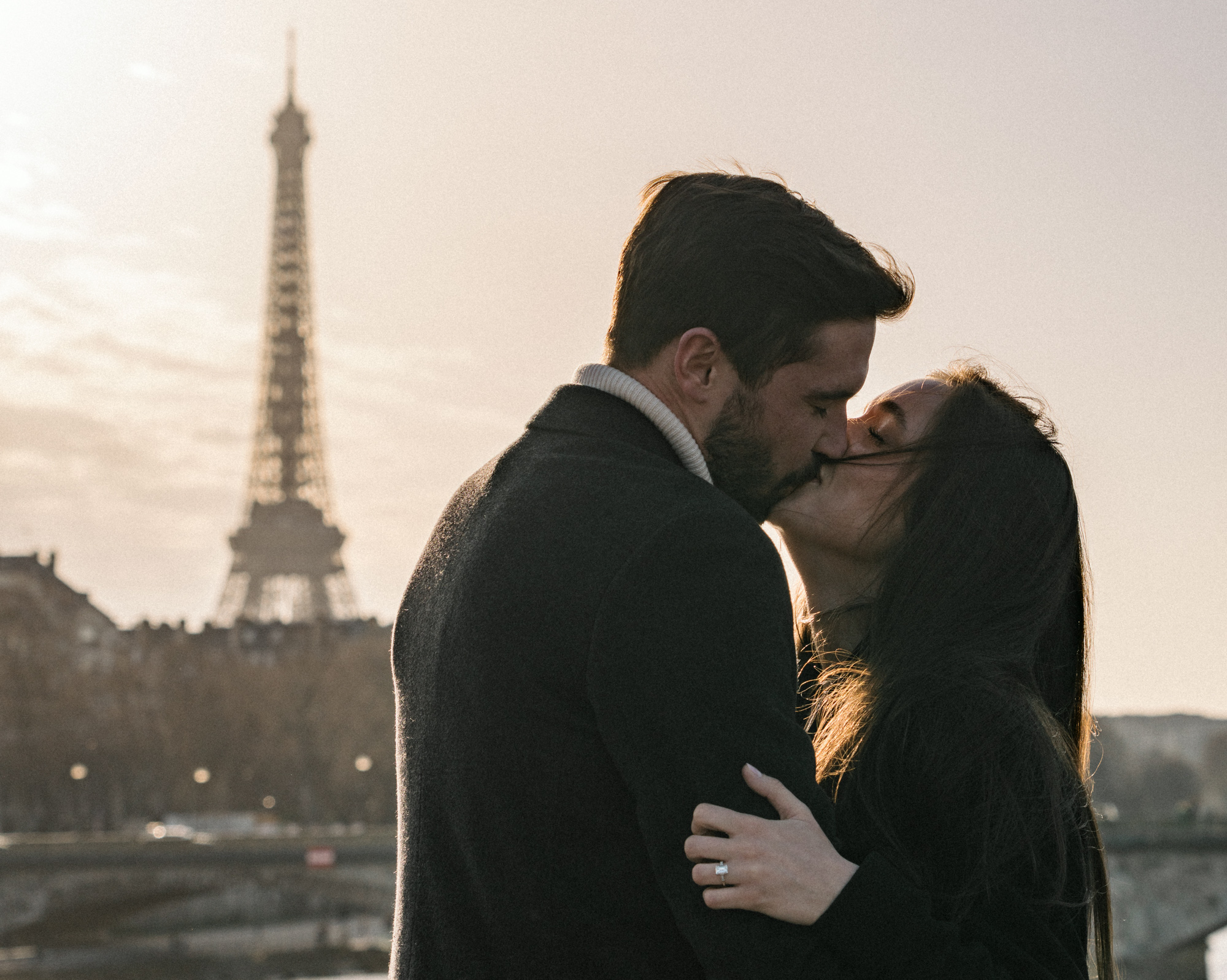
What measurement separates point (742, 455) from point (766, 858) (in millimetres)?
700

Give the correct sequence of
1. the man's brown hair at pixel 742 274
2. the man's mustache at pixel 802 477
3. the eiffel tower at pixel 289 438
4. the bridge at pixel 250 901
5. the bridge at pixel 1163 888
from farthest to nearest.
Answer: the eiffel tower at pixel 289 438
the bridge at pixel 1163 888
the bridge at pixel 250 901
the man's mustache at pixel 802 477
the man's brown hair at pixel 742 274

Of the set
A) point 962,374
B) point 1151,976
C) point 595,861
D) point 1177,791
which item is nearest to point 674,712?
point 595,861

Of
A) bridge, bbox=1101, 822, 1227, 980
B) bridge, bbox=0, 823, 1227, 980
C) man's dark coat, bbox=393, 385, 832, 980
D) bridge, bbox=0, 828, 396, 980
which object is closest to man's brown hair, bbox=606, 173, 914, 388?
man's dark coat, bbox=393, 385, 832, 980

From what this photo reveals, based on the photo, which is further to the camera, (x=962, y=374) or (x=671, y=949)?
(x=962, y=374)

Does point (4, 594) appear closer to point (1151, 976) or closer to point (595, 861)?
point (1151, 976)

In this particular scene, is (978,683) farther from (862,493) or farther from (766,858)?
(766,858)

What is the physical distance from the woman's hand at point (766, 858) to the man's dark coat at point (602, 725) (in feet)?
0.06

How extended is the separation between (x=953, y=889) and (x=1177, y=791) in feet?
267

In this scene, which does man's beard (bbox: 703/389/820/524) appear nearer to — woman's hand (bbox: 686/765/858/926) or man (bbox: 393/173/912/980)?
man (bbox: 393/173/912/980)

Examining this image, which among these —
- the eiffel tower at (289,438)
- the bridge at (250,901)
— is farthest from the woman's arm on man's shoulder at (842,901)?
the eiffel tower at (289,438)

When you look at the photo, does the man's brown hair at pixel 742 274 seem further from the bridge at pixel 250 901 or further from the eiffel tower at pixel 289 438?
the eiffel tower at pixel 289 438

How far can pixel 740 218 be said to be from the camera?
2.18 metres

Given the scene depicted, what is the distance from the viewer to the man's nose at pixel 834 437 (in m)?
2.55

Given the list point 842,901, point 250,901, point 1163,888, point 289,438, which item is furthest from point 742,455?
point 289,438
